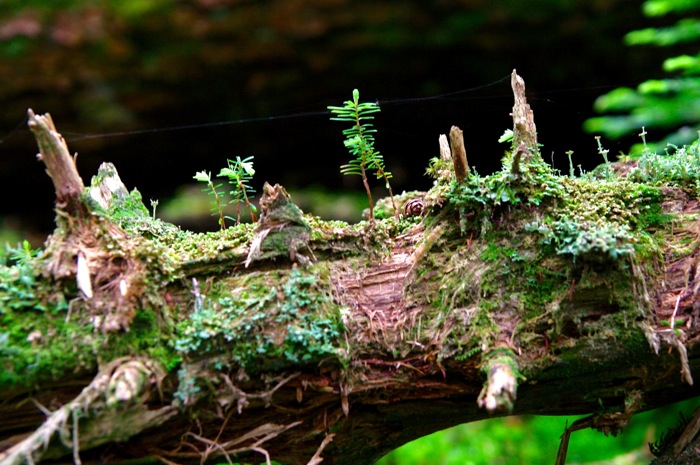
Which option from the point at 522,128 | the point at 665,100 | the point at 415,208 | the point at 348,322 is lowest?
the point at 348,322

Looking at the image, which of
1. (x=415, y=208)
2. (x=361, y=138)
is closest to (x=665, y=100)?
(x=415, y=208)

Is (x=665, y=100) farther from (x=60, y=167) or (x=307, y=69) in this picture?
(x=60, y=167)

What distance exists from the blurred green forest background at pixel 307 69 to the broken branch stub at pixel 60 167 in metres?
2.68

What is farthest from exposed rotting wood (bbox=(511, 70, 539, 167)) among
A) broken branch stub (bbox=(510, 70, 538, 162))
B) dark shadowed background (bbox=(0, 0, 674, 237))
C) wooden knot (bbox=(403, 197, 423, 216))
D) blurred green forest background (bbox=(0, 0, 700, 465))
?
dark shadowed background (bbox=(0, 0, 674, 237))

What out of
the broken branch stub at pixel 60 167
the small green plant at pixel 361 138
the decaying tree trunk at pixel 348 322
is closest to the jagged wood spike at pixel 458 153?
the decaying tree trunk at pixel 348 322

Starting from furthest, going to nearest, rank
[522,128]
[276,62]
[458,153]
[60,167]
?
[276,62] → [522,128] → [458,153] → [60,167]

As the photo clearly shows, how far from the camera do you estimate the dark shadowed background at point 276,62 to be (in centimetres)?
457

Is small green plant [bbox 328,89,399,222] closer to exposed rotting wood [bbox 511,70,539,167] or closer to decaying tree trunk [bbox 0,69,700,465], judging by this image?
decaying tree trunk [bbox 0,69,700,465]

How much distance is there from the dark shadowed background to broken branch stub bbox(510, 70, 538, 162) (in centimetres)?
215

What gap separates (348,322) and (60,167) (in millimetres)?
999

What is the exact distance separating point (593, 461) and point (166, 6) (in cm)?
518

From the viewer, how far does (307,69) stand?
16.1 ft

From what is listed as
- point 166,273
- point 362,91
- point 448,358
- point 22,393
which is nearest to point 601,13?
point 362,91

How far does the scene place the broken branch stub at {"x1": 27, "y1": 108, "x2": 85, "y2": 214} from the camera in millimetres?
1641
